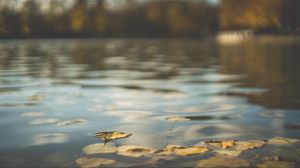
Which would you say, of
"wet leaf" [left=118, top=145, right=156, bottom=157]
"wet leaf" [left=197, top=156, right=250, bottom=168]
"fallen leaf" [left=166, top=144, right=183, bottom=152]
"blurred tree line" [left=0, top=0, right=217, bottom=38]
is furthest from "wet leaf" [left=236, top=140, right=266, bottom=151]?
"blurred tree line" [left=0, top=0, right=217, bottom=38]

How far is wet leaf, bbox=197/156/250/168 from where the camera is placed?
2.90 meters

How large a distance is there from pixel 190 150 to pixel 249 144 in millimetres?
522

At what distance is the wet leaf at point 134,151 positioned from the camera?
3221 millimetres

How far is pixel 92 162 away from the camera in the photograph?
9.80 ft

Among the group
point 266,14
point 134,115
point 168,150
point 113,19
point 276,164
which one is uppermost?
point 113,19

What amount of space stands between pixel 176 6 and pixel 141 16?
9527 millimetres

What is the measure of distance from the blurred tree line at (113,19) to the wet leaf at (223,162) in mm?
65972

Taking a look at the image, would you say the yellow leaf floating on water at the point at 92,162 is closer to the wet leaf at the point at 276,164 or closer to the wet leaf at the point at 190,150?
the wet leaf at the point at 190,150

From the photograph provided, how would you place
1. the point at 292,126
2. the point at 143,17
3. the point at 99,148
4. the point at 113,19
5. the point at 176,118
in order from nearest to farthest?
the point at 99,148 → the point at 292,126 → the point at 176,118 → the point at 113,19 → the point at 143,17

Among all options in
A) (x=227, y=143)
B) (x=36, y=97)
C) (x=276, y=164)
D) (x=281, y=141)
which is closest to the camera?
(x=276, y=164)

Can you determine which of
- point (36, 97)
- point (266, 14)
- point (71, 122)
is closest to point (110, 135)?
point (71, 122)

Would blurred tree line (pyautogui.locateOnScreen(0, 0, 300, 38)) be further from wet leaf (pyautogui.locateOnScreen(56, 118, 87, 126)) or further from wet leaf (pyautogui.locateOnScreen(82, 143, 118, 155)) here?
wet leaf (pyautogui.locateOnScreen(82, 143, 118, 155))

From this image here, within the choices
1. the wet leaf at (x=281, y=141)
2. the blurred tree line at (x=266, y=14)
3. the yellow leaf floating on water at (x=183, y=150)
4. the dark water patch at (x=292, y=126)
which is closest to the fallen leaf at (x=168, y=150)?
the yellow leaf floating on water at (x=183, y=150)

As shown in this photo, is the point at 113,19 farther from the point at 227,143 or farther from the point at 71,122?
the point at 227,143
